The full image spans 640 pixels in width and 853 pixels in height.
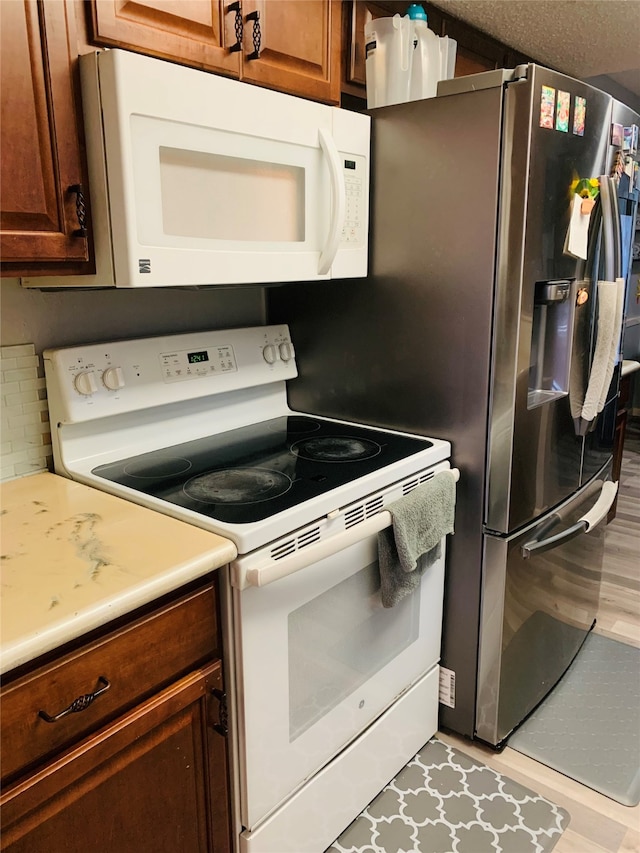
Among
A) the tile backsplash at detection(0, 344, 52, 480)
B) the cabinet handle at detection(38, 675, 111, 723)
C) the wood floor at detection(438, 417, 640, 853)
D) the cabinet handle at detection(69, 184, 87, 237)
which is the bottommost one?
the wood floor at detection(438, 417, 640, 853)

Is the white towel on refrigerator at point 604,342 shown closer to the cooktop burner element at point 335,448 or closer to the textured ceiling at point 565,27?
the cooktop burner element at point 335,448

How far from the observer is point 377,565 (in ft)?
4.91

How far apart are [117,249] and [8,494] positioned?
57 centimetres

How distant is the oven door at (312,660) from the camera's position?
121 centimetres

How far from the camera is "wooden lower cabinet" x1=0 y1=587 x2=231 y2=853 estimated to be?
36.3 inches

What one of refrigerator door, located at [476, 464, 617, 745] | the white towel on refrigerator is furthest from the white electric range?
the white towel on refrigerator

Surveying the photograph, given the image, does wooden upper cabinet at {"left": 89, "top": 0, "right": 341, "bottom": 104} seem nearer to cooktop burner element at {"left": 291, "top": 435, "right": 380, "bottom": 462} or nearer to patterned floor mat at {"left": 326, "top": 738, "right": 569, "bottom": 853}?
cooktop burner element at {"left": 291, "top": 435, "right": 380, "bottom": 462}

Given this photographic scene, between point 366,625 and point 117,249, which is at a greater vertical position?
point 117,249

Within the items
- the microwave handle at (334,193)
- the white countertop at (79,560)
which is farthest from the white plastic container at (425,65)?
the white countertop at (79,560)

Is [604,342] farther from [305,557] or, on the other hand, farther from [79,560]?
[79,560]

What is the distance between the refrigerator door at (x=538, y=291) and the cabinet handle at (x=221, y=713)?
32.0 inches

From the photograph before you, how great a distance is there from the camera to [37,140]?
1.09 metres

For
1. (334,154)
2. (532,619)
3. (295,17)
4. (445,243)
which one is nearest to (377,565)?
(532,619)

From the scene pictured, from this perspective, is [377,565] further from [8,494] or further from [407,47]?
[407,47]
